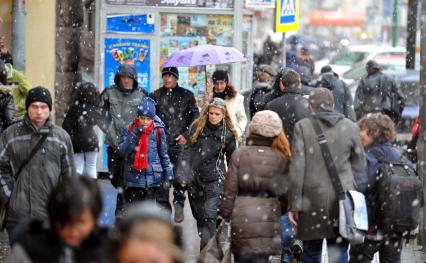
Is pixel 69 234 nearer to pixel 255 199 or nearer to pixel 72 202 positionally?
pixel 72 202

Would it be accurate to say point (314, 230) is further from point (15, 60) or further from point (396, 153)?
point (15, 60)

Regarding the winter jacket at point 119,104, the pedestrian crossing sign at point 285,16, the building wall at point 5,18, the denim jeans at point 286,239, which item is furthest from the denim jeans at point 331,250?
the building wall at point 5,18

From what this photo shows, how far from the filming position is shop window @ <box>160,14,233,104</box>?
51.6ft

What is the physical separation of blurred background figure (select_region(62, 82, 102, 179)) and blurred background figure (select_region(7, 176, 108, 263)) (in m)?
7.59

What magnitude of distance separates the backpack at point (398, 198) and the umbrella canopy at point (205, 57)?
5.28 metres

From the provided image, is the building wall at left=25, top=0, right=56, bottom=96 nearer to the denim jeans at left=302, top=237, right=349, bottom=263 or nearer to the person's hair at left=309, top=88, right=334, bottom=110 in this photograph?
the person's hair at left=309, top=88, right=334, bottom=110

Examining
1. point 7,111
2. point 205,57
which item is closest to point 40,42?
point 205,57

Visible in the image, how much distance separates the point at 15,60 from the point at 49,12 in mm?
4266

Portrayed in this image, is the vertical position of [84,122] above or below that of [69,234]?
below

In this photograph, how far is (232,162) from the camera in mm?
8375

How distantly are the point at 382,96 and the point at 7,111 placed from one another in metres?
7.94

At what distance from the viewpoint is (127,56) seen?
1564cm

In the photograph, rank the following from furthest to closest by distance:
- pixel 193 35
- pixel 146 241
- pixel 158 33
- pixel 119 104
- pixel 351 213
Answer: pixel 193 35 < pixel 158 33 < pixel 119 104 < pixel 351 213 < pixel 146 241

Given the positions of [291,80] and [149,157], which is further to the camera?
[291,80]
